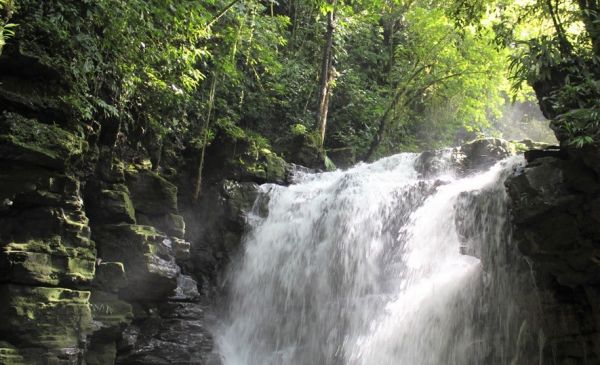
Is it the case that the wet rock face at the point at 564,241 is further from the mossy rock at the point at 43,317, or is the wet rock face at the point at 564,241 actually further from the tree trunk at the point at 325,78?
the tree trunk at the point at 325,78

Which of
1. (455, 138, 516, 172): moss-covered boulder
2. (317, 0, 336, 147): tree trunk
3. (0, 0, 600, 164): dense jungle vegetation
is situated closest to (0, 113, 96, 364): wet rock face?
(0, 0, 600, 164): dense jungle vegetation

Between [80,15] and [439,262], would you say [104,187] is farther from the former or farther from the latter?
[439,262]

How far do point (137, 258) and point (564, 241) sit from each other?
23.3ft

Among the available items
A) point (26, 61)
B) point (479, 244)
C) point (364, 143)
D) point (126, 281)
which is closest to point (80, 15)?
point (26, 61)

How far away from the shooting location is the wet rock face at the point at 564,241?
5895 millimetres

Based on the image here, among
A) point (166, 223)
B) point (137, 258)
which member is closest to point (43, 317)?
point (137, 258)

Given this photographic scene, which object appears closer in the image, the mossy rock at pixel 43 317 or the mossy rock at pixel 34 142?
the mossy rock at pixel 34 142

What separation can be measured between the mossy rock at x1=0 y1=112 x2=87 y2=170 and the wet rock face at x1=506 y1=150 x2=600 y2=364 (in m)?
6.54

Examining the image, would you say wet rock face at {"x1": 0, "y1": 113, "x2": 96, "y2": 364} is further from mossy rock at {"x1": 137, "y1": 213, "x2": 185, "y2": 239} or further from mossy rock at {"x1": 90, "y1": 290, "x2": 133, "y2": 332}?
mossy rock at {"x1": 137, "y1": 213, "x2": 185, "y2": 239}

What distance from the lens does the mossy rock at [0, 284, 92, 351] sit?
6.86m

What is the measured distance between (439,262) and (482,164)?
4.23 m

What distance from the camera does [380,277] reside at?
32.0ft

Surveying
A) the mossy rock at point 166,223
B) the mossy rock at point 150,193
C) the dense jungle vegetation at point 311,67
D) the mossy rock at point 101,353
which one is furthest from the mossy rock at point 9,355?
the mossy rock at point 150,193

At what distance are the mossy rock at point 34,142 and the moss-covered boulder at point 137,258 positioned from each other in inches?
81.3
